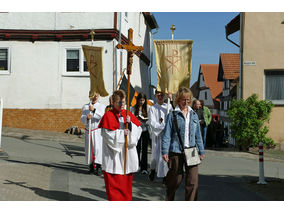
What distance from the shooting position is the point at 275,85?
53.4 feet

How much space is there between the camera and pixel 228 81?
38.5 meters

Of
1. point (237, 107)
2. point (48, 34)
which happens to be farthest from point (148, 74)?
point (237, 107)

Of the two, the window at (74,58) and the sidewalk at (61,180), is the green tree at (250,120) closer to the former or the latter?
the sidewalk at (61,180)

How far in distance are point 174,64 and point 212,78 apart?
1814 inches

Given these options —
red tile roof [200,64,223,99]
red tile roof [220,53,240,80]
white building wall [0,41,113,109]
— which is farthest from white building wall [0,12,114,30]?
red tile roof [200,64,223,99]

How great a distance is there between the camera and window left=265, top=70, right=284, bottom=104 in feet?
53.4

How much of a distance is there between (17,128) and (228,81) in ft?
77.1

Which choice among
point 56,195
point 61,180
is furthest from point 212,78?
point 56,195

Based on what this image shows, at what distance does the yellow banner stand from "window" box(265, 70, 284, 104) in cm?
812

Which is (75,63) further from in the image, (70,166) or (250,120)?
(70,166)

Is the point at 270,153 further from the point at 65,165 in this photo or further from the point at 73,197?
the point at 73,197

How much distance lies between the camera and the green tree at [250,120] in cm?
1511

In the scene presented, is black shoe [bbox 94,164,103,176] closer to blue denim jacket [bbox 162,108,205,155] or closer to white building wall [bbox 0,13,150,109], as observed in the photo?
blue denim jacket [bbox 162,108,205,155]

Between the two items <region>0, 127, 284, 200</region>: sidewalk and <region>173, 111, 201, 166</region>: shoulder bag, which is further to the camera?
<region>0, 127, 284, 200</region>: sidewalk
